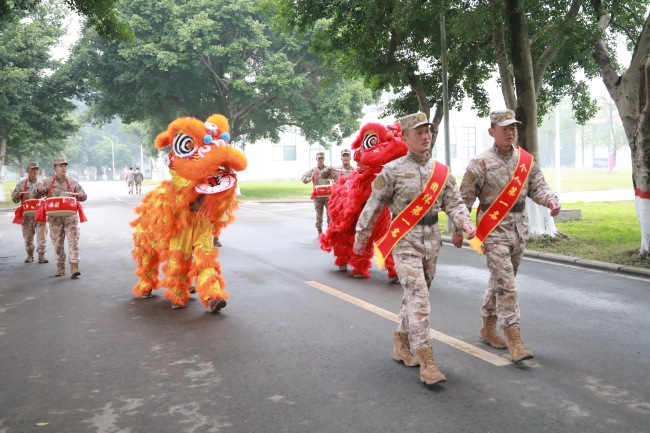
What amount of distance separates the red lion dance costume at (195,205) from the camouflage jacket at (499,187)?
2753 millimetres

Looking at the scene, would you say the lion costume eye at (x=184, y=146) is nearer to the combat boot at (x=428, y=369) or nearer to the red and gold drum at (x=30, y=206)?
the combat boot at (x=428, y=369)

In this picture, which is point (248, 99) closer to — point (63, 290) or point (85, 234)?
point (85, 234)

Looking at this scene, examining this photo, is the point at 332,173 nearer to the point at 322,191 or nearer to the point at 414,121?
the point at 322,191

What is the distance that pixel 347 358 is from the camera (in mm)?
5238

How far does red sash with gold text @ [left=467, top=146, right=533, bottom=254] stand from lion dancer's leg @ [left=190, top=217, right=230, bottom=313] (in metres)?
3.06

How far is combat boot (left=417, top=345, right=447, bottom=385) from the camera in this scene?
4527 mm

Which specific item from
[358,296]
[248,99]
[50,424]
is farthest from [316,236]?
[248,99]

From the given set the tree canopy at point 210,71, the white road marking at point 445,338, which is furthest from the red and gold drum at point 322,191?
the tree canopy at point 210,71

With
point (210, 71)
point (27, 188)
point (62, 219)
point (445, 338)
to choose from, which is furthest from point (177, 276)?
point (210, 71)

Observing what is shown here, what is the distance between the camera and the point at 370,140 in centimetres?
816

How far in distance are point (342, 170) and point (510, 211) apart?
750cm

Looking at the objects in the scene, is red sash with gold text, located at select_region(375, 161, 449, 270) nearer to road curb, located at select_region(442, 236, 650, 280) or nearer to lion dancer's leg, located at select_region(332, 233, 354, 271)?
lion dancer's leg, located at select_region(332, 233, 354, 271)

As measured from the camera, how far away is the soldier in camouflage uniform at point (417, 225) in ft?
15.3

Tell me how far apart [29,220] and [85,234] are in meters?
4.37
